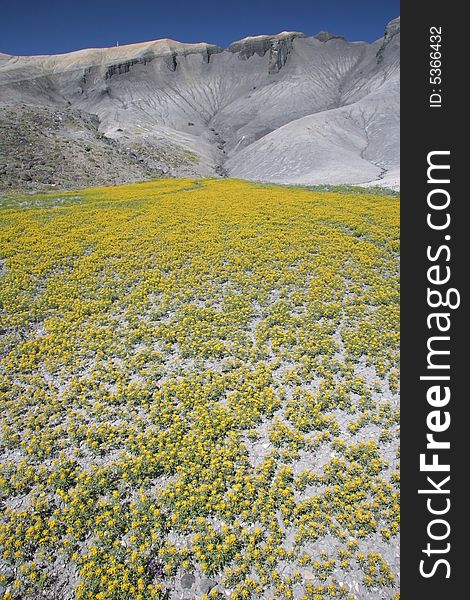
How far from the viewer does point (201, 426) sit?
10086mm

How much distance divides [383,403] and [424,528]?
6.70m

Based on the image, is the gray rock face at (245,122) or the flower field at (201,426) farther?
the gray rock face at (245,122)

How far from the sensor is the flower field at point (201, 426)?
7160 millimetres

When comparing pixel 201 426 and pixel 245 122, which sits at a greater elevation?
pixel 245 122

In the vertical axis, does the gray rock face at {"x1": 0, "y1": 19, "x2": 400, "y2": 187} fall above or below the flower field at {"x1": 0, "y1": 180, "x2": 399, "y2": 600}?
above

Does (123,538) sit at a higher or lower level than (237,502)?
lower

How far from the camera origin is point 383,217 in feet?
94.0

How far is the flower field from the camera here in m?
7.16

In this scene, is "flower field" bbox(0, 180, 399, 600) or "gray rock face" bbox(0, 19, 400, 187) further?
"gray rock face" bbox(0, 19, 400, 187)

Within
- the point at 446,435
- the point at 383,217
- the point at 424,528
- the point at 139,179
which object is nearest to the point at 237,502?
the point at 424,528

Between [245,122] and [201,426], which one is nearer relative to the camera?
[201,426]

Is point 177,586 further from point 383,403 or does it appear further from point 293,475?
point 383,403

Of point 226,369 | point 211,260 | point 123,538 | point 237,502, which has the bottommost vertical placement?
point 123,538

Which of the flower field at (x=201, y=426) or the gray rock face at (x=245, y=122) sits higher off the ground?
the gray rock face at (x=245, y=122)
